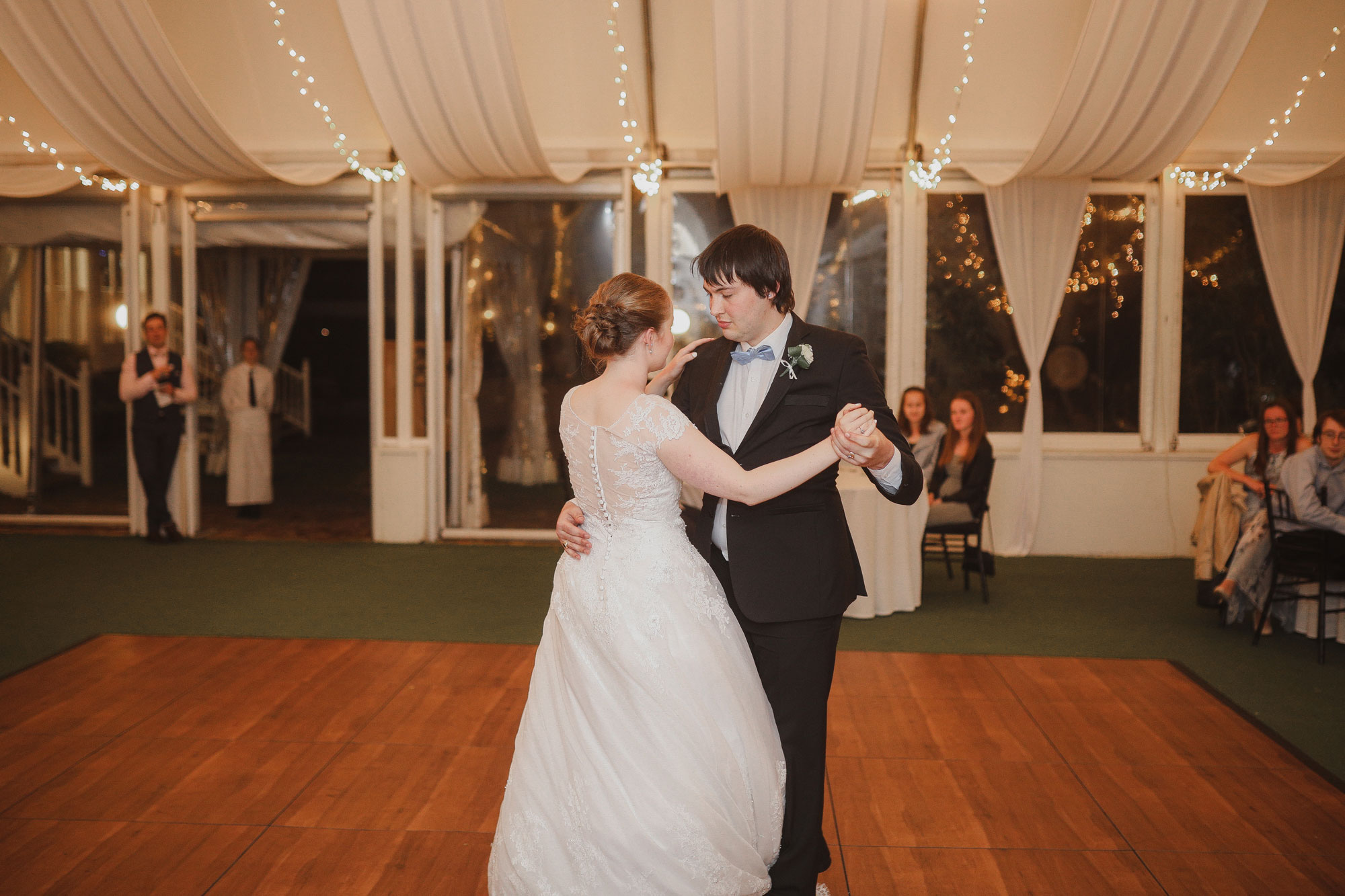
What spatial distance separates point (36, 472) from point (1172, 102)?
321 inches

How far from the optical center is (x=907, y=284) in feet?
23.9

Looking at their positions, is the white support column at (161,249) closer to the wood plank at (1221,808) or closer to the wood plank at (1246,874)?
the wood plank at (1221,808)

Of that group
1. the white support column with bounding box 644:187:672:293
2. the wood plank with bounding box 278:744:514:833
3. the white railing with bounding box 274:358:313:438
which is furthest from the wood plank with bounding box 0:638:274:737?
the white railing with bounding box 274:358:313:438

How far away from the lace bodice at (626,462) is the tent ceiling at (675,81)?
526cm

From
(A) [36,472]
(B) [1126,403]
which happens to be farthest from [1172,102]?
(A) [36,472]

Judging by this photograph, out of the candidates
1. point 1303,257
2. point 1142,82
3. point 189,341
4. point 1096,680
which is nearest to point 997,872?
point 1096,680

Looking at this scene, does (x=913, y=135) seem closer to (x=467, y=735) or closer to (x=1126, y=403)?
(x=1126, y=403)

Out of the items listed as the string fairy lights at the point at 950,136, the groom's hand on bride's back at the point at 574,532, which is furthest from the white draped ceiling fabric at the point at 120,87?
the groom's hand on bride's back at the point at 574,532

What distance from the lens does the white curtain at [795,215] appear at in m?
7.07

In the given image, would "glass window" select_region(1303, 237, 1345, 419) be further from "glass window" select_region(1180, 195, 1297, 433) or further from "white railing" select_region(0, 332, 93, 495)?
"white railing" select_region(0, 332, 93, 495)

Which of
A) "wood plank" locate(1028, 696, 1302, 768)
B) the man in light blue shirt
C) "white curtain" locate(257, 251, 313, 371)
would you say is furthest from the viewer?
"white curtain" locate(257, 251, 313, 371)

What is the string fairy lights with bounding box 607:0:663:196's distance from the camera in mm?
6762

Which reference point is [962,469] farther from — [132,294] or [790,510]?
[132,294]

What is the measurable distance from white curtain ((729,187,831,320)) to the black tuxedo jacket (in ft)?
16.5
